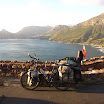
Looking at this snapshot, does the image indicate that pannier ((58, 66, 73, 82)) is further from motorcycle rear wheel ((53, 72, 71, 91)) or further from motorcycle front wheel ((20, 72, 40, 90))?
motorcycle front wheel ((20, 72, 40, 90))

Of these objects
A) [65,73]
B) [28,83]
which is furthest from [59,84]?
[28,83]

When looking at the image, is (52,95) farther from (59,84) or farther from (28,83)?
(28,83)

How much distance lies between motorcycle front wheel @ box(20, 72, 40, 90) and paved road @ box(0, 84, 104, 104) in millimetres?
188

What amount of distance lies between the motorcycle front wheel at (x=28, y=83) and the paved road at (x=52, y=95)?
0.62ft

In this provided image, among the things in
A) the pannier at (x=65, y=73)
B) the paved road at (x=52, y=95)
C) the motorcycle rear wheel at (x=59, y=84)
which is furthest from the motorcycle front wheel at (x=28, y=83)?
Answer: the pannier at (x=65, y=73)

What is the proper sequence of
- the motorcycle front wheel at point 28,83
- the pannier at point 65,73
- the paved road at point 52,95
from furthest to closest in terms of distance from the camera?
the motorcycle front wheel at point 28,83 < the pannier at point 65,73 < the paved road at point 52,95

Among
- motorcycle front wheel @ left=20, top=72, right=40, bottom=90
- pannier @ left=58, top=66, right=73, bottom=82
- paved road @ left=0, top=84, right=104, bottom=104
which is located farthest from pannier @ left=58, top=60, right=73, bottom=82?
motorcycle front wheel @ left=20, top=72, right=40, bottom=90

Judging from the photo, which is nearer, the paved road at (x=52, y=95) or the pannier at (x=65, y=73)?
the paved road at (x=52, y=95)

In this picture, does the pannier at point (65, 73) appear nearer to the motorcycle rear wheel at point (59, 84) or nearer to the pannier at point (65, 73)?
the pannier at point (65, 73)

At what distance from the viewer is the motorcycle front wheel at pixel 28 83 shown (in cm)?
538

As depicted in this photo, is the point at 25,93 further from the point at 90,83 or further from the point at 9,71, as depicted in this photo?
the point at 90,83

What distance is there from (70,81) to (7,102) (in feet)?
→ 8.49

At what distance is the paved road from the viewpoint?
4.55m

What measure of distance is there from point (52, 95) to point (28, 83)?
1.18 meters
